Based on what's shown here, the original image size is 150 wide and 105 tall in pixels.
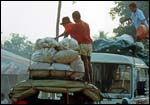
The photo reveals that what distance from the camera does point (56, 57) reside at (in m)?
6.71

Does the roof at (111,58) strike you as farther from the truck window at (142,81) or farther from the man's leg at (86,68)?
the man's leg at (86,68)

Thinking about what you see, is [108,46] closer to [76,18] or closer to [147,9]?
[76,18]

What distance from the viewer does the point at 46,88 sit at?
640cm

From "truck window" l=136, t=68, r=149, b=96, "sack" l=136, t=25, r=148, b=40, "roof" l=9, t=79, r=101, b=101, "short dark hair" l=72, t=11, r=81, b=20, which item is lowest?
"truck window" l=136, t=68, r=149, b=96

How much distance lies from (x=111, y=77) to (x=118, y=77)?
14 cm

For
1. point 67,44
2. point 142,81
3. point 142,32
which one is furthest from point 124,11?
point 67,44

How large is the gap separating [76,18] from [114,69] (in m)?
1.72

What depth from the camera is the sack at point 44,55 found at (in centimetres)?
672

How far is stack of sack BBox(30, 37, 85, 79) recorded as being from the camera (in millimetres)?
6656

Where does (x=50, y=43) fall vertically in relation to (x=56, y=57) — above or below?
above

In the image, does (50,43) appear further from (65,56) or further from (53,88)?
(53,88)

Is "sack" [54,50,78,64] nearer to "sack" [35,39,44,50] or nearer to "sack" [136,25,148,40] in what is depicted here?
"sack" [35,39,44,50]

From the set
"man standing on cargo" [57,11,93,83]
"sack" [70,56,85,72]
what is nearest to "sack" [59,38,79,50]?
"sack" [70,56,85,72]

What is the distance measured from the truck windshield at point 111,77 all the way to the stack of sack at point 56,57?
255 centimetres
